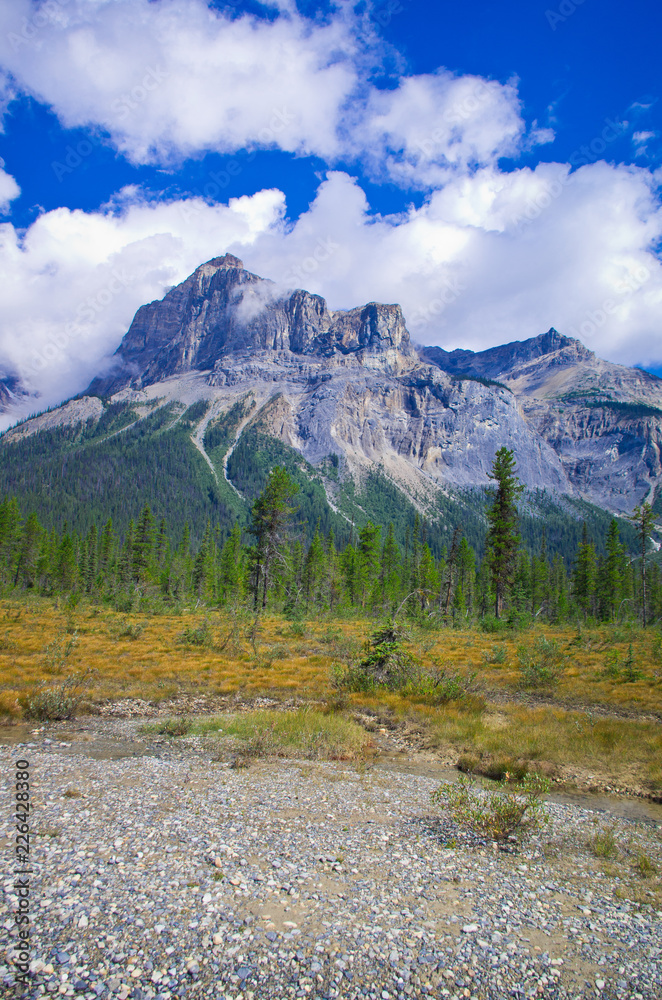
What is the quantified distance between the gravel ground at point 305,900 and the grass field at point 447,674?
3.48 m

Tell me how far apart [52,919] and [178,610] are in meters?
40.7

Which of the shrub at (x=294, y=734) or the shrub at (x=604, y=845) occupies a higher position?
the shrub at (x=604, y=845)

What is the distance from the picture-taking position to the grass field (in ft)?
42.5

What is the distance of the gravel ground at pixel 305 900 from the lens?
5.02 m

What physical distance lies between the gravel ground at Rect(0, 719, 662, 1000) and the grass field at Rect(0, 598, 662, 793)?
3477 millimetres

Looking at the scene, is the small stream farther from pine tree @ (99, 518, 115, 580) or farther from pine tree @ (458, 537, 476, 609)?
pine tree @ (99, 518, 115, 580)

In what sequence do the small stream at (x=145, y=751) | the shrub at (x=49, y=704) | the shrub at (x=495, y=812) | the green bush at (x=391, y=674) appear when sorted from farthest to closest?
the green bush at (x=391, y=674)
the shrub at (x=49, y=704)
the small stream at (x=145, y=751)
the shrub at (x=495, y=812)

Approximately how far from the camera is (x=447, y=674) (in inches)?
824

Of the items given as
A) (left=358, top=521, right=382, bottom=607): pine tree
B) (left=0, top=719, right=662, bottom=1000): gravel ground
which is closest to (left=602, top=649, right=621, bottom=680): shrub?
(left=0, top=719, right=662, bottom=1000): gravel ground

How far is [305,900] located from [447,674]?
51.6 ft

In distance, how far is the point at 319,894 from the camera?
662 centimetres

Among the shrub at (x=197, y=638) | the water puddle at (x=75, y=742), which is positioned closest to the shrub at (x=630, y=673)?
the water puddle at (x=75, y=742)

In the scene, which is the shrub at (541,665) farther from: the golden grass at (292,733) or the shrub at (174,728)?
the shrub at (174,728)

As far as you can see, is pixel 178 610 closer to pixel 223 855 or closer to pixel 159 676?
pixel 159 676
